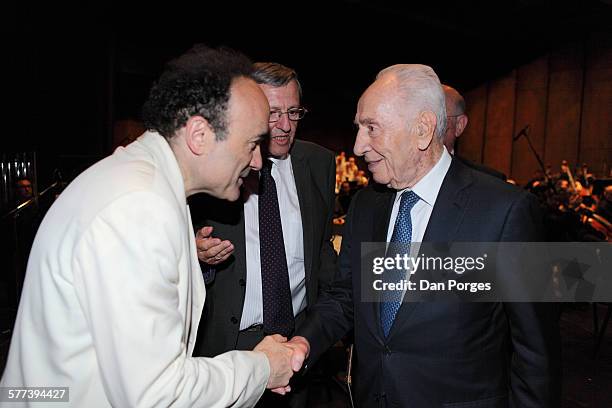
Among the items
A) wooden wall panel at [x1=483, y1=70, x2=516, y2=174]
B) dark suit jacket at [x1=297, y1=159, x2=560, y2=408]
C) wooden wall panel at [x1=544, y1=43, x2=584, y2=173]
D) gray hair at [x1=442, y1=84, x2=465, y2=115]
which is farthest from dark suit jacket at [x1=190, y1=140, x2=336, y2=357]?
wooden wall panel at [x1=483, y1=70, x2=516, y2=174]

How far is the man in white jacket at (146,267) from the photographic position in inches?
45.1

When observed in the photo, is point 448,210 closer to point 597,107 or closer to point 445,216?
point 445,216

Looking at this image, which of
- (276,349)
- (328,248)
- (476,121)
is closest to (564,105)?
(476,121)

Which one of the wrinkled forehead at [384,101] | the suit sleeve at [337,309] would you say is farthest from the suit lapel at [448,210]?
the suit sleeve at [337,309]

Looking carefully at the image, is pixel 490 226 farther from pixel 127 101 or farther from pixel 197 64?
pixel 127 101

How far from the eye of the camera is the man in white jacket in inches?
45.1

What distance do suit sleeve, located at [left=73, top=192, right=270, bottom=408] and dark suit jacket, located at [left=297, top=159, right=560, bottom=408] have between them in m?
0.70

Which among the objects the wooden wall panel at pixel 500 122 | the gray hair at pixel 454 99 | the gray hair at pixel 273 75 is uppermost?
the wooden wall panel at pixel 500 122

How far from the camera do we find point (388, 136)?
70.8 inches

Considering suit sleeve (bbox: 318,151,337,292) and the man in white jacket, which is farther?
suit sleeve (bbox: 318,151,337,292)

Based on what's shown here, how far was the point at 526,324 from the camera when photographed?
1568 millimetres

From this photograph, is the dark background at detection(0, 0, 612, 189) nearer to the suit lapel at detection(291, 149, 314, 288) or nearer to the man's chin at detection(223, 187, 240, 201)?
the suit lapel at detection(291, 149, 314, 288)

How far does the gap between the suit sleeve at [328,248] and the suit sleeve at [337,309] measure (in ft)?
1.21

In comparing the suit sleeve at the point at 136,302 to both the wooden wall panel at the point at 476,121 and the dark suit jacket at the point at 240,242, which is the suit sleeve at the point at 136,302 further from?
the wooden wall panel at the point at 476,121
